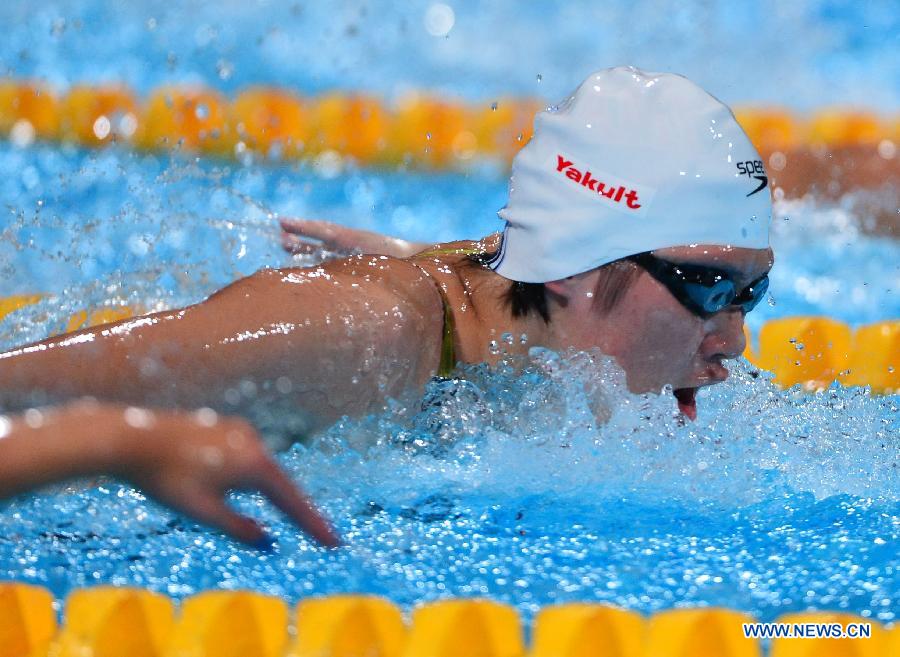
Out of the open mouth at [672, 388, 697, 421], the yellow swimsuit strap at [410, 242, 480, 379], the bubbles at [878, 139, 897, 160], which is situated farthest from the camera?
the bubbles at [878, 139, 897, 160]

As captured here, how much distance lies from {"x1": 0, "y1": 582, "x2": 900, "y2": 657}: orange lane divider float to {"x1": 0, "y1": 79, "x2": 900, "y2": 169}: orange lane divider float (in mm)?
3827

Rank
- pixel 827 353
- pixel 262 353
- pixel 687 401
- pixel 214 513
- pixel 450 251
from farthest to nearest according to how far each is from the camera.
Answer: pixel 827 353
pixel 450 251
pixel 687 401
pixel 262 353
pixel 214 513

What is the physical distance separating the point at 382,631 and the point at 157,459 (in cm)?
39

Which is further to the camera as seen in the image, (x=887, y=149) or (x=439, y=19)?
(x=439, y=19)

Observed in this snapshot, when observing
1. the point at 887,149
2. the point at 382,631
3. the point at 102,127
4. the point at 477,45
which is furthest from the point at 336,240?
the point at 477,45

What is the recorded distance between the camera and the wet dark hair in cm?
184

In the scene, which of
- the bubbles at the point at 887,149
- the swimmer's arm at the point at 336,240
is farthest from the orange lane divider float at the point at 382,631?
the bubbles at the point at 887,149

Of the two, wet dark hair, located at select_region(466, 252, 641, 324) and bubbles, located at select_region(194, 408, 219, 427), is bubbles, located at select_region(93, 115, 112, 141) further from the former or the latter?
bubbles, located at select_region(194, 408, 219, 427)

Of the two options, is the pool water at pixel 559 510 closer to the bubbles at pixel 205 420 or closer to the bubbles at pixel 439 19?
the bubbles at pixel 205 420

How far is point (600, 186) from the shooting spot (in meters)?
1.85

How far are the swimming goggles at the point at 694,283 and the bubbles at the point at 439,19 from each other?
5.39 m

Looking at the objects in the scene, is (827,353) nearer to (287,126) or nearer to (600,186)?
(600,186)

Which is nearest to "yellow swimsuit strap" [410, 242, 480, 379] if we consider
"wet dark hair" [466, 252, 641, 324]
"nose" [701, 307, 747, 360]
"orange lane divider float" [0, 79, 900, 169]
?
"wet dark hair" [466, 252, 641, 324]

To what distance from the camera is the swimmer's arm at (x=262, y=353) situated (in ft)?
4.92
